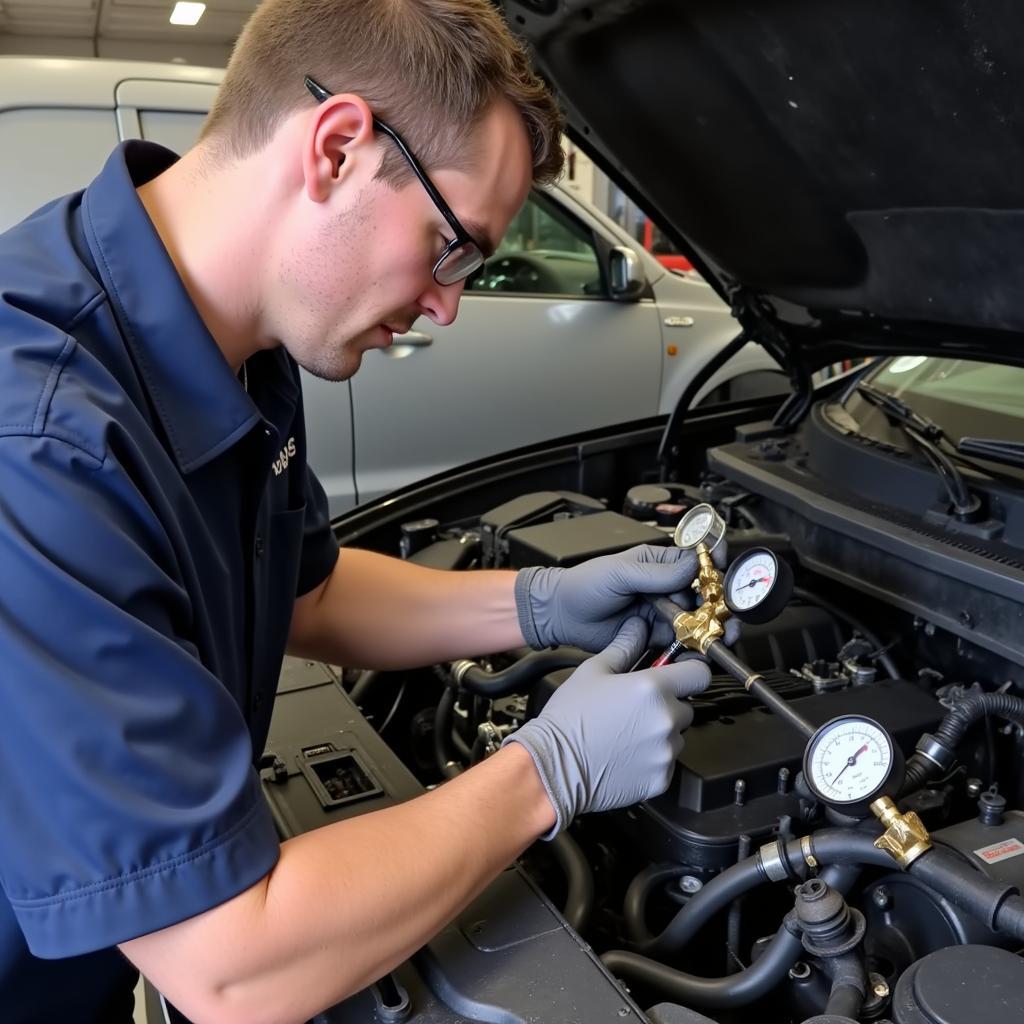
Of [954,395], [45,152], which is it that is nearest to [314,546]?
[954,395]

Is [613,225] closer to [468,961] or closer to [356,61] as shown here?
[356,61]

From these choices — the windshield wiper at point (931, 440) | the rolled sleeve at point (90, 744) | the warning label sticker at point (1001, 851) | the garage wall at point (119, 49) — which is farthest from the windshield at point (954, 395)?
the garage wall at point (119, 49)

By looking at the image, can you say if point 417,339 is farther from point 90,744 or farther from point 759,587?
point 90,744

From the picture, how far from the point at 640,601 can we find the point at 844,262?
→ 0.64 meters

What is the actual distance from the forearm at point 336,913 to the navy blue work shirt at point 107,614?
0.11 feet

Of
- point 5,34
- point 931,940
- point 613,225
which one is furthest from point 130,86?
point 5,34

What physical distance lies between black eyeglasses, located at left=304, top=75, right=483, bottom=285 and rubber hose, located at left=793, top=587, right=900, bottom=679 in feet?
2.39

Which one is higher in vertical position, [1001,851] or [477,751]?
[1001,851]

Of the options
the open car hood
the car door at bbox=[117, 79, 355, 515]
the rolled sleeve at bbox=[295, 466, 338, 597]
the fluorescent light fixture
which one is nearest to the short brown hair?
the open car hood

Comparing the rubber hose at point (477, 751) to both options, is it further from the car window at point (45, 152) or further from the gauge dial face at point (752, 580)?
the car window at point (45, 152)

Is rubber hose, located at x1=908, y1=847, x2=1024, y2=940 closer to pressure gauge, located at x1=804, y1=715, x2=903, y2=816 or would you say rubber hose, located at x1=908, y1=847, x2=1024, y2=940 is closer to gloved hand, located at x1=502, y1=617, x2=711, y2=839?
pressure gauge, located at x1=804, y1=715, x2=903, y2=816

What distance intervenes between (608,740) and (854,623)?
615mm

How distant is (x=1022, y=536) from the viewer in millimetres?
1315

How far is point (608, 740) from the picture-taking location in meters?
1.05
